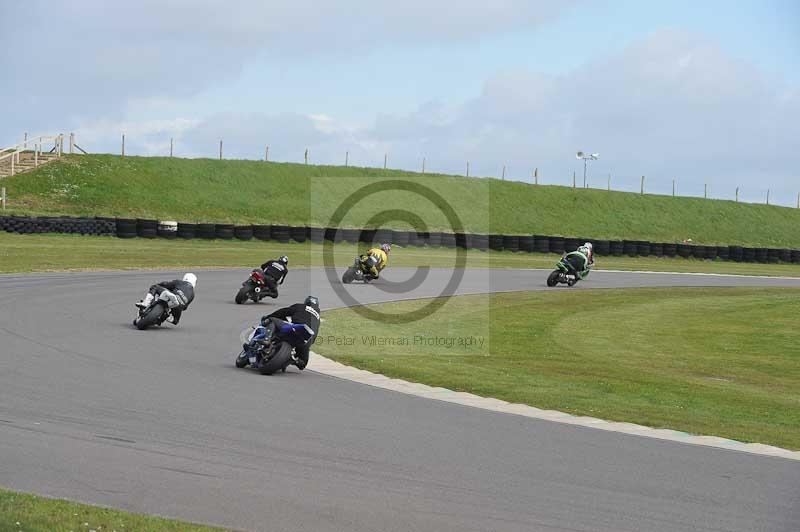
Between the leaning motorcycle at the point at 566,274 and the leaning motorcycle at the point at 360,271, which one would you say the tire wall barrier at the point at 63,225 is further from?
the leaning motorcycle at the point at 566,274

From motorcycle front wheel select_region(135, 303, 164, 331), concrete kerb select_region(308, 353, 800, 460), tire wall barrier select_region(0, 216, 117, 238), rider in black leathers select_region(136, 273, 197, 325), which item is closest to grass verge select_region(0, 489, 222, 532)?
concrete kerb select_region(308, 353, 800, 460)

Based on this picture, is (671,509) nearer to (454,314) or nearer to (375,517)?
(375,517)

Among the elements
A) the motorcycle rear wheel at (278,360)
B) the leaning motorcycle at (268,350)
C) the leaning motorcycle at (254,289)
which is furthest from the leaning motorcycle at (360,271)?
the motorcycle rear wheel at (278,360)

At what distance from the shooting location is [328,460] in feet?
28.4

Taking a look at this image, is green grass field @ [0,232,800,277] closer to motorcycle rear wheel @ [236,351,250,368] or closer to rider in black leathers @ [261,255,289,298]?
rider in black leathers @ [261,255,289,298]

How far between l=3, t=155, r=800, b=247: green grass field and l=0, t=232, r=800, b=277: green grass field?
10.8 meters

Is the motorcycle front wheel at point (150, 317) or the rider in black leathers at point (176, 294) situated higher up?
the rider in black leathers at point (176, 294)

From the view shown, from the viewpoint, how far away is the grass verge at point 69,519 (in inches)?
256

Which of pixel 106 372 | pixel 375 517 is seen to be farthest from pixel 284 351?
pixel 375 517

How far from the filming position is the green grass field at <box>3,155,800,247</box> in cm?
5794

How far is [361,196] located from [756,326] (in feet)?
163

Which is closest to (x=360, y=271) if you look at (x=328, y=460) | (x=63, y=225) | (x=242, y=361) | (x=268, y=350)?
(x=63, y=225)

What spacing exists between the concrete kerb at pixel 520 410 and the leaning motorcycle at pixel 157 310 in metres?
3.30

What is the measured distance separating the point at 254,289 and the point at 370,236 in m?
27.5
